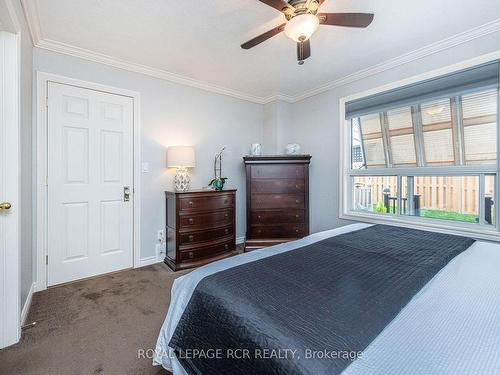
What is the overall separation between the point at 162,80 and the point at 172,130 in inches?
25.0

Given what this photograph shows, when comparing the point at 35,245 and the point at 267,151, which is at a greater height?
the point at 267,151

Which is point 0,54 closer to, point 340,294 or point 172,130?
point 172,130

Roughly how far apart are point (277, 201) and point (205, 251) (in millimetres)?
1207

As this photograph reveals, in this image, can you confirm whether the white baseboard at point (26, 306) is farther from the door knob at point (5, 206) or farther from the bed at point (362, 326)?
the bed at point (362, 326)

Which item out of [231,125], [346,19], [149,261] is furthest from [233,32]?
[149,261]

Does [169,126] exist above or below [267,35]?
below

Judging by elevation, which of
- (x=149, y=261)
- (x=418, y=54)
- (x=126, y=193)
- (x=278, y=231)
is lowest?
(x=149, y=261)

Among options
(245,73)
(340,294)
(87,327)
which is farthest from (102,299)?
(245,73)

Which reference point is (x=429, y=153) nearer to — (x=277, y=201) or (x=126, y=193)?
(x=277, y=201)

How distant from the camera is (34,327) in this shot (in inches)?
70.1

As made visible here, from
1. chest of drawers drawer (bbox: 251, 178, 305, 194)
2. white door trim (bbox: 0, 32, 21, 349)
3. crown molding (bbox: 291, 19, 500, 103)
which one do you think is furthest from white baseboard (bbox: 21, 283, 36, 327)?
crown molding (bbox: 291, 19, 500, 103)

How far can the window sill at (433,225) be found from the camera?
2.27m

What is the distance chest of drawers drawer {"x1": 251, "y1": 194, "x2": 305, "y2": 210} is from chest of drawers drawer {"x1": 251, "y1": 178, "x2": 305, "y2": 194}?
6cm

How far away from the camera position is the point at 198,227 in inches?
118
